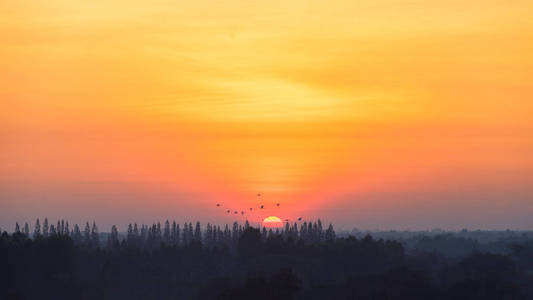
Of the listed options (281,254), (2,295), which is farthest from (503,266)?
(2,295)

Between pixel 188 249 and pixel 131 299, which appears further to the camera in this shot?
pixel 188 249

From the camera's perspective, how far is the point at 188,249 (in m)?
200

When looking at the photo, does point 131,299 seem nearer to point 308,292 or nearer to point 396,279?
point 308,292

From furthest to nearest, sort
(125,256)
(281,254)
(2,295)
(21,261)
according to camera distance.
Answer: (281,254)
(125,256)
(21,261)
(2,295)

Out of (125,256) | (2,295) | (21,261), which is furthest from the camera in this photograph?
(125,256)

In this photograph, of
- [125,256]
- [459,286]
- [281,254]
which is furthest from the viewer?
[281,254]

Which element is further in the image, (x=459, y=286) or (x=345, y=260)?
(x=345, y=260)

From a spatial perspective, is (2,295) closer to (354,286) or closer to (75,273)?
(75,273)

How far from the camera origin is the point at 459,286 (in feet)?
397

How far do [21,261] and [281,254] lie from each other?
55.3m

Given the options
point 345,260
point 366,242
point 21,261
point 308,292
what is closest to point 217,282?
point 308,292

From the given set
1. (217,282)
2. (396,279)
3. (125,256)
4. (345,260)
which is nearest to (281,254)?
(345,260)

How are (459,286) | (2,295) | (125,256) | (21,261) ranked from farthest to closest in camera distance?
(125,256), (21,261), (2,295), (459,286)

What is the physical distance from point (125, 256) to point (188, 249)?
2657 cm
